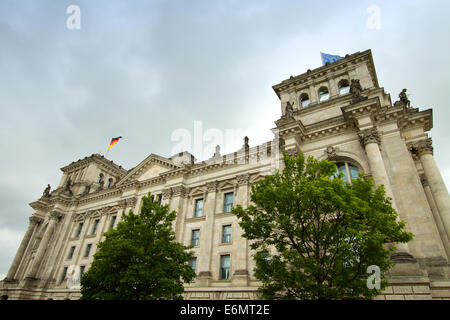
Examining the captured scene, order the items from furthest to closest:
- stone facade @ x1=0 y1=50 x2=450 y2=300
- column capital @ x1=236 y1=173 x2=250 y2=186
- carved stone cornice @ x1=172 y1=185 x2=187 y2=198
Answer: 1. carved stone cornice @ x1=172 y1=185 x2=187 y2=198
2. column capital @ x1=236 y1=173 x2=250 y2=186
3. stone facade @ x1=0 y1=50 x2=450 y2=300

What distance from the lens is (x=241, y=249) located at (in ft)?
83.5

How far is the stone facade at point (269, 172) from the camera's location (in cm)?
1755

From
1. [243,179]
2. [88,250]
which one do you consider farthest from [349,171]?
[88,250]

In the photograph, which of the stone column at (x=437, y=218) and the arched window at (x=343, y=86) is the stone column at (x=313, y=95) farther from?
the stone column at (x=437, y=218)

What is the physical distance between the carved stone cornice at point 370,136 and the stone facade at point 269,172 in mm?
76

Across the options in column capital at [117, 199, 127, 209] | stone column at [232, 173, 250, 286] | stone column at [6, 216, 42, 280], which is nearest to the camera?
stone column at [232, 173, 250, 286]

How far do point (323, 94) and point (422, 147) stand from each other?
11.7m

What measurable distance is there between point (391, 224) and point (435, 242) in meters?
6.27

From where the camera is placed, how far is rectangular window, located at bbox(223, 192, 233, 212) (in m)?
29.5

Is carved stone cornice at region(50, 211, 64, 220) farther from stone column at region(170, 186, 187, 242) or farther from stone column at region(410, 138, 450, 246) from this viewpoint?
stone column at region(410, 138, 450, 246)

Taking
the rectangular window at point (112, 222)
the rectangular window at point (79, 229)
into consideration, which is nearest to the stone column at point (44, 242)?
the rectangular window at point (79, 229)

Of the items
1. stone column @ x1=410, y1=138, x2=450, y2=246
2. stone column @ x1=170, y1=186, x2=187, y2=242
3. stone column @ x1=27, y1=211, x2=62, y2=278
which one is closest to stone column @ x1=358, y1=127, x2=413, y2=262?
stone column @ x1=410, y1=138, x2=450, y2=246

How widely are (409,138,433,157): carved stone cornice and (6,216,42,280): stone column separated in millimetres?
54505

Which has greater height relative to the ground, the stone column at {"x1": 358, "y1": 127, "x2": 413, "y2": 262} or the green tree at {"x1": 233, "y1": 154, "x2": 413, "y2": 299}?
the stone column at {"x1": 358, "y1": 127, "x2": 413, "y2": 262}
